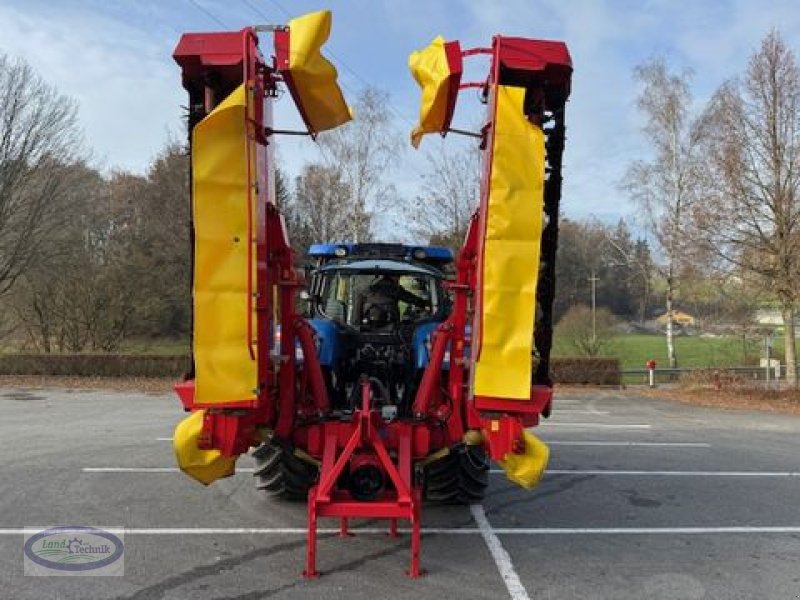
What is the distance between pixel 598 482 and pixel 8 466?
639 centimetres

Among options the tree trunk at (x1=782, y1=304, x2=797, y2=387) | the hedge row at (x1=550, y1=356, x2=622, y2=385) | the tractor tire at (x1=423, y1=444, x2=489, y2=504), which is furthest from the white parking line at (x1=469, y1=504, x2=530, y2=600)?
the tree trunk at (x1=782, y1=304, x2=797, y2=387)

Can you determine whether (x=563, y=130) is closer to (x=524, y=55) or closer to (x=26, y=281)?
(x=524, y=55)

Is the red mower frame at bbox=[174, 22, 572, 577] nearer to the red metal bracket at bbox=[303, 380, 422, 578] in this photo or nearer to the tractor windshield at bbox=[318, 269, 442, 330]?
the red metal bracket at bbox=[303, 380, 422, 578]

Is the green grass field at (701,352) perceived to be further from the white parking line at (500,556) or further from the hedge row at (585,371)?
the white parking line at (500,556)

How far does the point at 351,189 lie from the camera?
92.4ft

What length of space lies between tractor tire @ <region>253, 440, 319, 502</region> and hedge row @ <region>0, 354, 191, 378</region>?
13.8m

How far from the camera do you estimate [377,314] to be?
6266 mm

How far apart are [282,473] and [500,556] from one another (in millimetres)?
2111

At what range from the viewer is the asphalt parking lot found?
436cm

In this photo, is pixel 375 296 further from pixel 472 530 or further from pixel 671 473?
pixel 671 473

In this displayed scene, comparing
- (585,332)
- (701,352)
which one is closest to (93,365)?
(585,332)

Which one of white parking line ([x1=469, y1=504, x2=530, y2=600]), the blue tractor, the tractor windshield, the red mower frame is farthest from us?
the tractor windshield

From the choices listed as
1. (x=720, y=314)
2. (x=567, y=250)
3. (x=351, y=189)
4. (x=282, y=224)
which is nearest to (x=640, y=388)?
(x=720, y=314)

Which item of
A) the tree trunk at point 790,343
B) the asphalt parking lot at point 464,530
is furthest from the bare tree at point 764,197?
the asphalt parking lot at point 464,530
